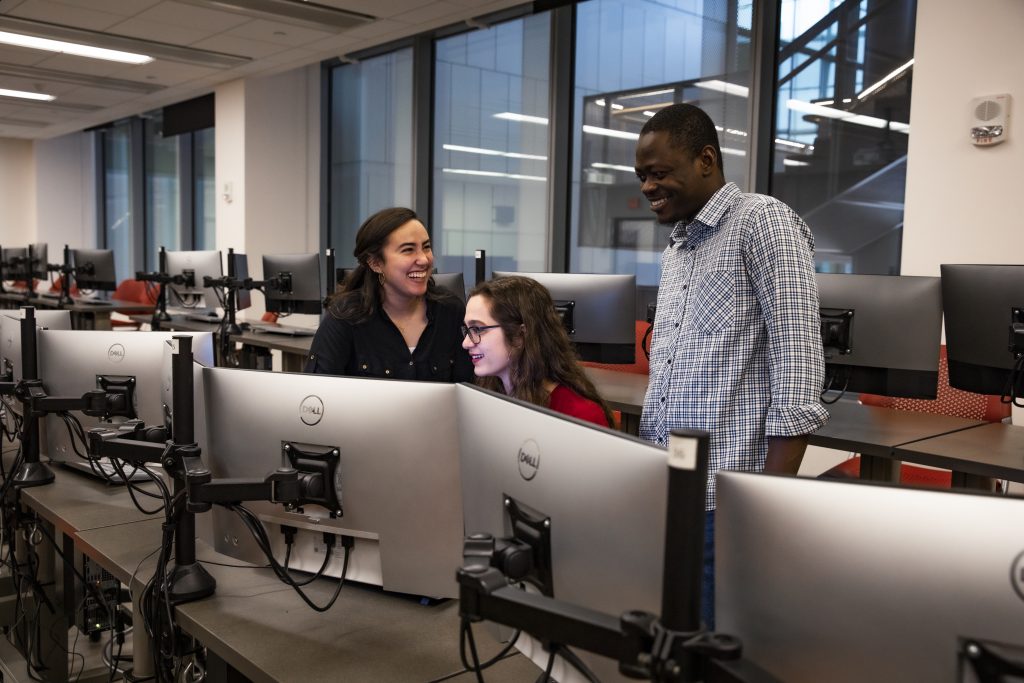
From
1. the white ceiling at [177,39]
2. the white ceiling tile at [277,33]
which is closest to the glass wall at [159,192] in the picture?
the white ceiling at [177,39]

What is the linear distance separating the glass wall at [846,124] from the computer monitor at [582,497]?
11.8ft

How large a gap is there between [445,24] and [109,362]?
14.6 ft

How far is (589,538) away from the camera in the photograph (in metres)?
0.87

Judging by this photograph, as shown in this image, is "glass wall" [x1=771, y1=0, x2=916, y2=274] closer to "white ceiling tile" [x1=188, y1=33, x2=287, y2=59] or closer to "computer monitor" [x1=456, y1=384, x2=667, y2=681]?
"computer monitor" [x1=456, y1=384, x2=667, y2=681]

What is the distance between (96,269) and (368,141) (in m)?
2.54

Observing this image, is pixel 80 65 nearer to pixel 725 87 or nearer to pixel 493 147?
pixel 493 147

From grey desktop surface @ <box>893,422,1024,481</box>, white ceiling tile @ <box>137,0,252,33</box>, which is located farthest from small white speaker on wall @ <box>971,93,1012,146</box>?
white ceiling tile @ <box>137,0,252,33</box>

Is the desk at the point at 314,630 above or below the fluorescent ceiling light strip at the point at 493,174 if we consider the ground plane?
below

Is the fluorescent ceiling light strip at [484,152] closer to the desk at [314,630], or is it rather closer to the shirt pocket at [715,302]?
the shirt pocket at [715,302]

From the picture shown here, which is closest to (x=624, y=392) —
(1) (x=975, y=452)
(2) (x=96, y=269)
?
(1) (x=975, y=452)

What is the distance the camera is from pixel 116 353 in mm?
1939

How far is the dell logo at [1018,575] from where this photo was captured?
614 mm

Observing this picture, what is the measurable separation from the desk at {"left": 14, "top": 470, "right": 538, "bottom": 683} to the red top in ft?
1.44

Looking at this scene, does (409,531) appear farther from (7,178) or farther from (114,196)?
(7,178)
